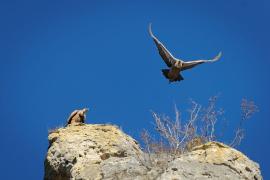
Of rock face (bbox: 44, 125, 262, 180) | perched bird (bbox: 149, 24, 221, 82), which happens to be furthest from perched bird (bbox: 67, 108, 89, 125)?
perched bird (bbox: 149, 24, 221, 82)

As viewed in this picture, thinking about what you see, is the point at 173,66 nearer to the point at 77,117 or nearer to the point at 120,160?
the point at 77,117

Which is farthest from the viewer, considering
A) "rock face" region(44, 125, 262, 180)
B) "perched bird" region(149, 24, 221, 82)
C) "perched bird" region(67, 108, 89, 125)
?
"perched bird" region(149, 24, 221, 82)

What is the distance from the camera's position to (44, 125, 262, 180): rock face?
13.7 m

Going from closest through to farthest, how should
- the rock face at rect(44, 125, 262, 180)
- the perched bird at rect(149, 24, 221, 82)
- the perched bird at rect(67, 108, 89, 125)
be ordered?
the rock face at rect(44, 125, 262, 180) < the perched bird at rect(67, 108, 89, 125) < the perched bird at rect(149, 24, 221, 82)

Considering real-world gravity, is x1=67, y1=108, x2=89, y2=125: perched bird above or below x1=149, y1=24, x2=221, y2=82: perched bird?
below

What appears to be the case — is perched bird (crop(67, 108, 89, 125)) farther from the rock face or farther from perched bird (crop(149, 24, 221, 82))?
perched bird (crop(149, 24, 221, 82))

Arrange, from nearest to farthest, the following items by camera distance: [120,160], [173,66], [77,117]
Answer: [120,160], [77,117], [173,66]

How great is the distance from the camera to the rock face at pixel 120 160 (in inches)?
541

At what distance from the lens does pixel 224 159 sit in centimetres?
1472

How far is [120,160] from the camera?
15.1m

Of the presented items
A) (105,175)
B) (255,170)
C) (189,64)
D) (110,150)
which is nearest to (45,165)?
(110,150)

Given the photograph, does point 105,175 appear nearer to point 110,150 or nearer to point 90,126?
point 110,150

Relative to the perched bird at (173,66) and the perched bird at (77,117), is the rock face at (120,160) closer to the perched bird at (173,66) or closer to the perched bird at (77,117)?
the perched bird at (77,117)

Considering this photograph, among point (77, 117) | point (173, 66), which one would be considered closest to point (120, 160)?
point (77, 117)
